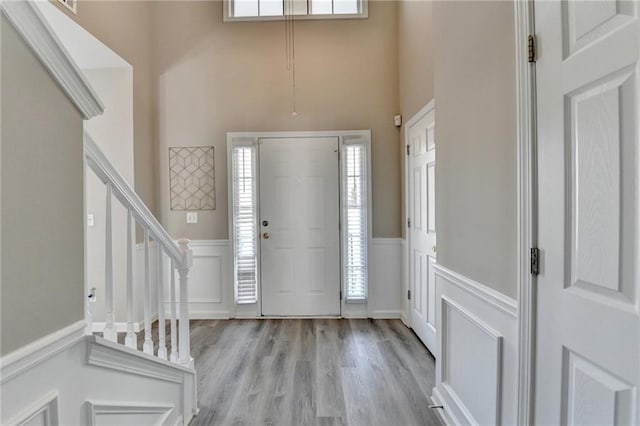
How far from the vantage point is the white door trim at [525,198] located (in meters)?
1.10

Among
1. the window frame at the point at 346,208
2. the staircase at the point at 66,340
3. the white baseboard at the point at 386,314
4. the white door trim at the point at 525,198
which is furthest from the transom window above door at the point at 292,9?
the white baseboard at the point at 386,314

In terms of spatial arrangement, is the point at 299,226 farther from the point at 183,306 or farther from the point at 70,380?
the point at 70,380

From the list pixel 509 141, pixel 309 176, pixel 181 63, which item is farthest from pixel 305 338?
pixel 181 63

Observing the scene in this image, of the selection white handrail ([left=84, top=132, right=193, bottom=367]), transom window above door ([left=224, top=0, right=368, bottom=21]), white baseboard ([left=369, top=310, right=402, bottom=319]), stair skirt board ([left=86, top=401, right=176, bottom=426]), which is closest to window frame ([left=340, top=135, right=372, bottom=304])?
white baseboard ([left=369, top=310, right=402, bottom=319])

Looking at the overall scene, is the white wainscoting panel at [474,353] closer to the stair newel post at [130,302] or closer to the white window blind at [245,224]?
the stair newel post at [130,302]

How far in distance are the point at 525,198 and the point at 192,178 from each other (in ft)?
10.6

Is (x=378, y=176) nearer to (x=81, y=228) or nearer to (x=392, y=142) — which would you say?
(x=392, y=142)

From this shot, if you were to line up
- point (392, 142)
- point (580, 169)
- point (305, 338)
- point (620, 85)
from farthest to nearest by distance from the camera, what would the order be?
point (392, 142), point (305, 338), point (580, 169), point (620, 85)

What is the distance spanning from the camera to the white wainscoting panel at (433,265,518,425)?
126 centimetres

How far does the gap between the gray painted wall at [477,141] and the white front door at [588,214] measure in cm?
17

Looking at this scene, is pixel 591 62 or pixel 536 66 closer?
pixel 591 62

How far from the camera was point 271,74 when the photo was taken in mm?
3457

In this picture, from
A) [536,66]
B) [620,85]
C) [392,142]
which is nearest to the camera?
[620,85]

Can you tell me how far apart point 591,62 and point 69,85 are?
1481mm
